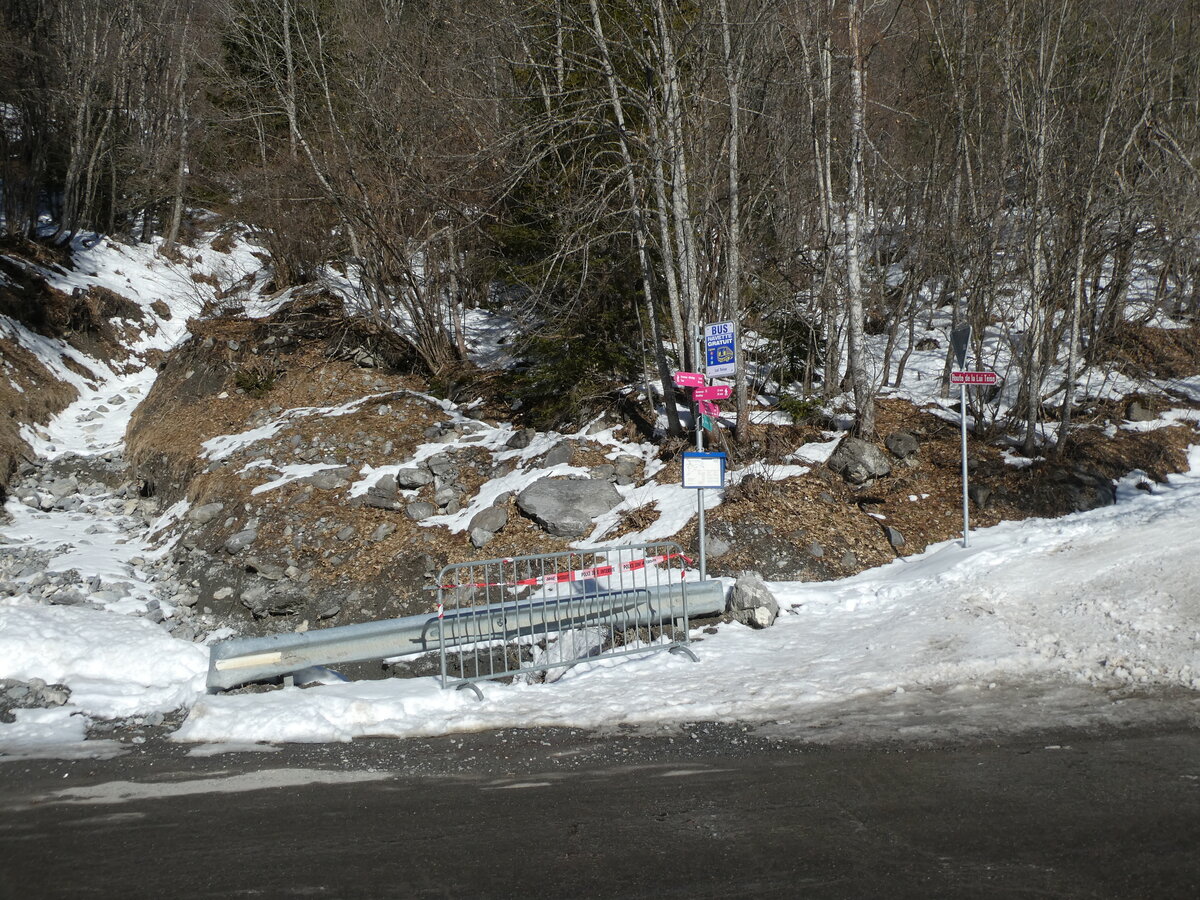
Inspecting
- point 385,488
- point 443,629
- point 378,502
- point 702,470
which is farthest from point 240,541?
point 702,470

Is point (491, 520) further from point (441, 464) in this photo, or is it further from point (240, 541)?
point (240, 541)

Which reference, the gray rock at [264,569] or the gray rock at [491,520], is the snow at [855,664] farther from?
the gray rock at [491,520]

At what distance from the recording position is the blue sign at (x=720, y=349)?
1003 cm

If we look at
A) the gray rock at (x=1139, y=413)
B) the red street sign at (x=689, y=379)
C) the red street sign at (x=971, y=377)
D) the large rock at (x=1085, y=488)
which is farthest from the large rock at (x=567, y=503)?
the gray rock at (x=1139, y=413)

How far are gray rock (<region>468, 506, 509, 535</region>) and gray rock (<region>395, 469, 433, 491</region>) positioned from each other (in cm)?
161

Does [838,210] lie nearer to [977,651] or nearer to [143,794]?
[977,651]

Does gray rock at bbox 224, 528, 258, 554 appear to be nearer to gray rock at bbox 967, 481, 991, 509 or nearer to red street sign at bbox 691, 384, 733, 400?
red street sign at bbox 691, 384, 733, 400

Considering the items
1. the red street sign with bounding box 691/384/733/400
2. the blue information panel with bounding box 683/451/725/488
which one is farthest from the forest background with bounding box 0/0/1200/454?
the blue information panel with bounding box 683/451/725/488

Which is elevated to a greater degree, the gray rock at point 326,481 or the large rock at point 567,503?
the gray rock at point 326,481

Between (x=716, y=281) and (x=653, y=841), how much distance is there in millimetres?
11506

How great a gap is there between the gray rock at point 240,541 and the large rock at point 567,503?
4.19 metres

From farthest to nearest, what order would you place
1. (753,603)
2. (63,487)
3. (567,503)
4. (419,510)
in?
(63,487)
(419,510)
(567,503)
(753,603)

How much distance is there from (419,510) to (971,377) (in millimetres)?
8283

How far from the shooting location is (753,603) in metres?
9.42
